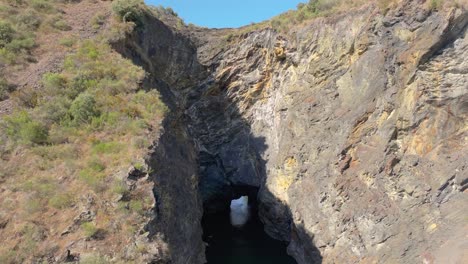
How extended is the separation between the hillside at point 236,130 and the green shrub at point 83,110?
0.06m

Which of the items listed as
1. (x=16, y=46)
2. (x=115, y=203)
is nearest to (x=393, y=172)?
(x=115, y=203)

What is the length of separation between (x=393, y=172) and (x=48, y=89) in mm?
18177

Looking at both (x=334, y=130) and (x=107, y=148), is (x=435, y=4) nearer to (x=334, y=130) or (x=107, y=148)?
(x=334, y=130)

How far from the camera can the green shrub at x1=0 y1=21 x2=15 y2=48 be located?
1919 centimetres

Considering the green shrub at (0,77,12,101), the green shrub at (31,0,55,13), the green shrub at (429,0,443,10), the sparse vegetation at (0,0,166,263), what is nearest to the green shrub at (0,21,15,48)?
the sparse vegetation at (0,0,166,263)

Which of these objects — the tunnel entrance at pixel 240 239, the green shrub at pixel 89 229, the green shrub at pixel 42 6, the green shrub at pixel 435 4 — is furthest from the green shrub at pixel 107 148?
the green shrub at pixel 435 4

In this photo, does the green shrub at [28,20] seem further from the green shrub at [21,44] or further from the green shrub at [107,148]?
the green shrub at [107,148]

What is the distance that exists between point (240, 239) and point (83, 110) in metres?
19.0

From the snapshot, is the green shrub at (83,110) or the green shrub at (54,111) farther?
the green shrub at (83,110)

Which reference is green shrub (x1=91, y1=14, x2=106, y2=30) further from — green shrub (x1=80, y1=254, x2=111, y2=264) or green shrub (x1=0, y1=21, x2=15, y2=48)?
green shrub (x1=80, y1=254, x2=111, y2=264)

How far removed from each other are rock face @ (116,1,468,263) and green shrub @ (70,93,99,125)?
10.8 ft

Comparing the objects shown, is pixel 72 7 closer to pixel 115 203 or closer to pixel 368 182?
pixel 115 203

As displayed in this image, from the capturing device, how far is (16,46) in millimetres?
19281

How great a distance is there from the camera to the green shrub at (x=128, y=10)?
2280cm
